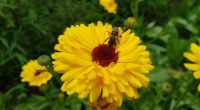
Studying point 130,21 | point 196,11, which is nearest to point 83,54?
point 130,21

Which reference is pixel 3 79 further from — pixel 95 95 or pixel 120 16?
pixel 95 95

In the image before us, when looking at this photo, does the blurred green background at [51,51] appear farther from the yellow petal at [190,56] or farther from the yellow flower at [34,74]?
the yellow petal at [190,56]

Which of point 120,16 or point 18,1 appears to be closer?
point 18,1

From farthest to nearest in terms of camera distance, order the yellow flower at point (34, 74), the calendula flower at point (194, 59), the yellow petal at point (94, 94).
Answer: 1. the yellow flower at point (34, 74)
2. the calendula flower at point (194, 59)
3. the yellow petal at point (94, 94)

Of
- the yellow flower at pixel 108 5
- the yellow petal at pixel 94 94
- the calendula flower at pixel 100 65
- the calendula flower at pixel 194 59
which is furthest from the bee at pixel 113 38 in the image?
the yellow flower at pixel 108 5

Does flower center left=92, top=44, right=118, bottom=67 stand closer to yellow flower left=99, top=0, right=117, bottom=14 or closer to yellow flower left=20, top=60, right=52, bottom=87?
yellow flower left=20, top=60, right=52, bottom=87

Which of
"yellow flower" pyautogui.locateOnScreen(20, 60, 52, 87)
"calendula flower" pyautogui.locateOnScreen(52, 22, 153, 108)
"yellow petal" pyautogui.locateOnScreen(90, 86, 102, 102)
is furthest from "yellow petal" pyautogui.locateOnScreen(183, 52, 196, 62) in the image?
"yellow flower" pyautogui.locateOnScreen(20, 60, 52, 87)

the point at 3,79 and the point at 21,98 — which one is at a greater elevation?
the point at 3,79
